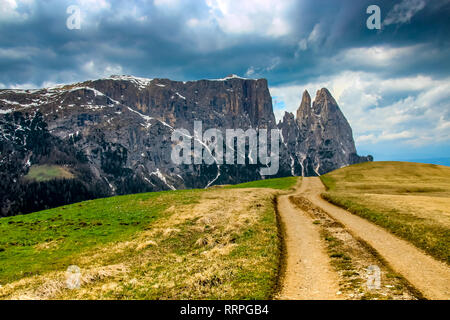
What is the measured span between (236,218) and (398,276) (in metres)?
21.2

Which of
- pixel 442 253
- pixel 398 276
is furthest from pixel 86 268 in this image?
pixel 442 253

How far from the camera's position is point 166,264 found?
2173cm

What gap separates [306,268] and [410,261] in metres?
7.82

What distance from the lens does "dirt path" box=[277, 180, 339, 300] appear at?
14.7 m

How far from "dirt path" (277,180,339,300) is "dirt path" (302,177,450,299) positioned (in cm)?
441

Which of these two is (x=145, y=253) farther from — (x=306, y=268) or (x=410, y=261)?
(x=410, y=261)

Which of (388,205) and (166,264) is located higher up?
(388,205)

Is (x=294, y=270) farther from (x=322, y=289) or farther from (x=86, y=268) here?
(x=86, y=268)
